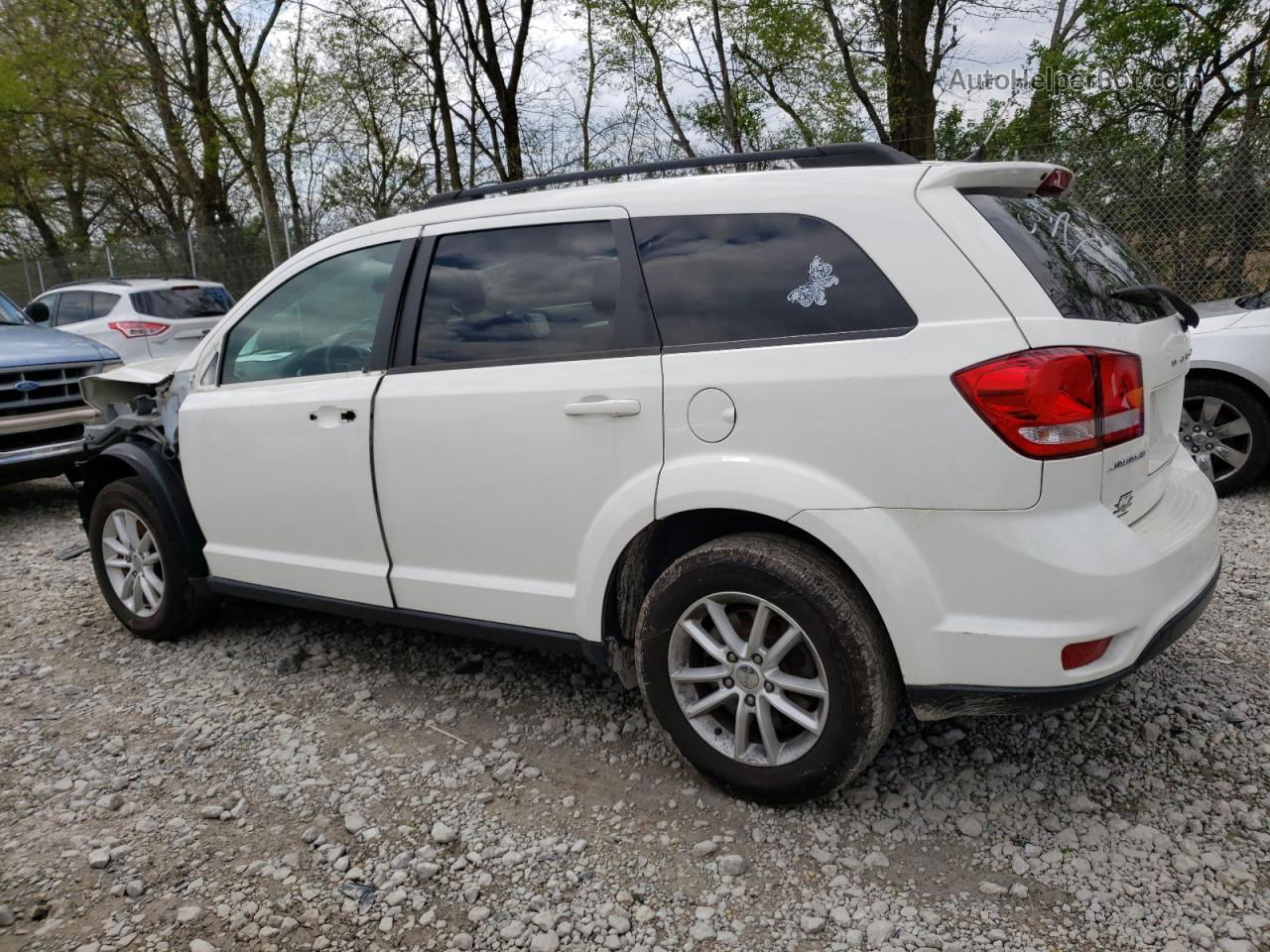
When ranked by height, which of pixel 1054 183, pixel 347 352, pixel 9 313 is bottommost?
pixel 347 352

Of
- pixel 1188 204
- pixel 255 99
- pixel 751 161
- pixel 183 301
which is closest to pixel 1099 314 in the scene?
pixel 751 161

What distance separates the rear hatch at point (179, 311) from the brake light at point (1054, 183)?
1024 centimetres

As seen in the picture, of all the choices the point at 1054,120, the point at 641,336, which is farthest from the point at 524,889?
the point at 1054,120

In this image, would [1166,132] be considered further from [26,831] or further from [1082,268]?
[26,831]

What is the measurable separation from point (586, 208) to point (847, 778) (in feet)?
6.22

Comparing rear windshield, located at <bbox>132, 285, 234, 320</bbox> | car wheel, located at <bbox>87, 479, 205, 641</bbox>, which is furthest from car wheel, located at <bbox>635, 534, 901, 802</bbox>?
rear windshield, located at <bbox>132, 285, 234, 320</bbox>

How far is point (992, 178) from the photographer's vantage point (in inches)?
99.3

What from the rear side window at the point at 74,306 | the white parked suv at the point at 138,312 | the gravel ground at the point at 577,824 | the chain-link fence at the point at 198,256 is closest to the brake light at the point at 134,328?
the white parked suv at the point at 138,312

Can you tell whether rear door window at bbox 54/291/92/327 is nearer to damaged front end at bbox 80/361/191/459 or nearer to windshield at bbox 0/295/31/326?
windshield at bbox 0/295/31/326

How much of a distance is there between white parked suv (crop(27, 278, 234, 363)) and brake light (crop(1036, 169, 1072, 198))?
33.4 ft

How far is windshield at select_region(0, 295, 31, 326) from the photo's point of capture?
7727 millimetres

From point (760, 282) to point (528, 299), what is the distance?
84 centimetres

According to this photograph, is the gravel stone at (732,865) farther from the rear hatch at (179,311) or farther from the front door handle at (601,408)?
the rear hatch at (179,311)

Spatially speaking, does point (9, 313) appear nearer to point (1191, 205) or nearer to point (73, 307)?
point (73, 307)
